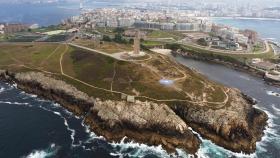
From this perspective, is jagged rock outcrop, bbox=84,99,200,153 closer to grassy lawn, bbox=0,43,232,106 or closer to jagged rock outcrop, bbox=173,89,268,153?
jagged rock outcrop, bbox=173,89,268,153

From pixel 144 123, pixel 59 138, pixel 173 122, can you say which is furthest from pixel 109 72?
pixel 173 122

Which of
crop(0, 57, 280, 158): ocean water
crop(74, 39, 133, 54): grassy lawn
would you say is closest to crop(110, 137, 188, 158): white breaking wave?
crop(0, 57, 280, 158): ocean water

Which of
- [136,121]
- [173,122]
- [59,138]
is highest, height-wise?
[173,122]

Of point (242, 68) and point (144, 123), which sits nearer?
point (144, 123)

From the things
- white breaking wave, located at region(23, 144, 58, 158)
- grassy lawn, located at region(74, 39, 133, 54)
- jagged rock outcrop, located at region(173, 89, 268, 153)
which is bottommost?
white breaking wave, located at region(23, 144, 58, 158)

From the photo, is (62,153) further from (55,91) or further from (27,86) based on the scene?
(27,86)

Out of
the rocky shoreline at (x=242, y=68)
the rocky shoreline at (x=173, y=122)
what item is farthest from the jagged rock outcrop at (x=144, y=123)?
the rocky shoreline at (x=242, y=68)

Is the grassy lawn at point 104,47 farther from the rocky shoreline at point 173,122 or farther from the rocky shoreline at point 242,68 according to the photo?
the rocky shoreline at point 242,68

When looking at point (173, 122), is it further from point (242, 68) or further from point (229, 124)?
point (242, 68)

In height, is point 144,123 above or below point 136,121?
below
